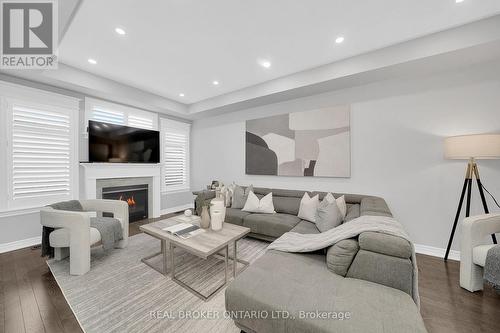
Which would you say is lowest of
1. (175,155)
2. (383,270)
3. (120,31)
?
(383,270)

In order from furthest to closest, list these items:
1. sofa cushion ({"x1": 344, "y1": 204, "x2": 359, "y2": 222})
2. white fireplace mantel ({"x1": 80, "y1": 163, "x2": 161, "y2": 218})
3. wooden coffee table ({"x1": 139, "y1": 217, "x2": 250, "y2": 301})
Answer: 1. white fireplace mantel ({"x1": 80, "y1": 163, "x2": 161, "y2": 218})
2. sofa cushion ({"x1": 344, "y1": 204, "x2": 359, "y2": 222})
3. wooden coffee table ({"x1": 139, "y1": 217, "x2": 250, "y2": 301})

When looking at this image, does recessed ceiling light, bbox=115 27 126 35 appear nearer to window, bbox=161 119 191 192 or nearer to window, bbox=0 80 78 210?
window, bbox=0 80 78 210

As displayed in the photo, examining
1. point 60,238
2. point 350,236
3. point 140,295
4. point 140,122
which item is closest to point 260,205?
point 350,236

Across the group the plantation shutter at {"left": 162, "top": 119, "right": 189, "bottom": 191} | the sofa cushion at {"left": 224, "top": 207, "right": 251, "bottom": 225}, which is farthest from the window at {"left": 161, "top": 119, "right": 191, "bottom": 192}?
the sofa cushion at {"left": 224, "top": 207, "right": 251, "bottom": 225}

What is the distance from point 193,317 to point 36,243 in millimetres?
3205

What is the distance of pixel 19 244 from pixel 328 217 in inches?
179

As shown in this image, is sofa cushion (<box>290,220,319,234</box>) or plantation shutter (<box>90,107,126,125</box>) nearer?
sofa cushion (<box>290,220,319,234</box>)

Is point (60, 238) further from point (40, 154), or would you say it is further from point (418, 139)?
point (418, 139)

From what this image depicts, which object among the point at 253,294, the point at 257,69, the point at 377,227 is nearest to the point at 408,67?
the point at 257,69

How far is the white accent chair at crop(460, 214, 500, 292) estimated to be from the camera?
5.97 feet

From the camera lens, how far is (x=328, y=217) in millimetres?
2438

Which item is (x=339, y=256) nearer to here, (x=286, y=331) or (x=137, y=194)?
(x=286, y=331)

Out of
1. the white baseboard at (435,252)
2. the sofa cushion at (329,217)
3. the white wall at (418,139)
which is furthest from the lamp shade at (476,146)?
the sofa cushion at (329,217)

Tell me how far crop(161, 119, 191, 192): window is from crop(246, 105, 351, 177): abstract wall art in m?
2.08
